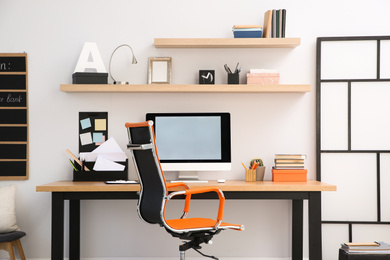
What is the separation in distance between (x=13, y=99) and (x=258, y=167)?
2142mm

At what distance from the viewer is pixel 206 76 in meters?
4.18

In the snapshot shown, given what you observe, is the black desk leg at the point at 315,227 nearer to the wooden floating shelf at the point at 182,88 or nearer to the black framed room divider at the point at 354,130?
the black framed room divider at the point at 354,130

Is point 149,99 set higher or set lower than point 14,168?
higher

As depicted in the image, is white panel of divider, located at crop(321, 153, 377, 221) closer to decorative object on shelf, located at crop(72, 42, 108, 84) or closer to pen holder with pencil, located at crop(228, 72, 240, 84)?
pen holder with pencil, located at crop(228, 72, 240, 84)

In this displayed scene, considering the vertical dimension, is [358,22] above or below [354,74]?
above

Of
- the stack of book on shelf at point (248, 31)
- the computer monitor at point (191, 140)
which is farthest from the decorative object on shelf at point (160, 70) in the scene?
the stack of book on shelf at point (248, 31)

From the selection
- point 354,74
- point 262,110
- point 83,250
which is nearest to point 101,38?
point 262,110

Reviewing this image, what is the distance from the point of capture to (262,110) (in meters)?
4.27

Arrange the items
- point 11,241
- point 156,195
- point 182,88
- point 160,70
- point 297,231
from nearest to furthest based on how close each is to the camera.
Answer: point 156,195 < point 11,241 < point 182,88 < point 297,231 < point 160,70

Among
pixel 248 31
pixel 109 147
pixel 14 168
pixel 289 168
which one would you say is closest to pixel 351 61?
pixel 248 31

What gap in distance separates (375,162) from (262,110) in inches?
40.9

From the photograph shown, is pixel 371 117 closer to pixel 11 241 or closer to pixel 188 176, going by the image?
pixel 188 176

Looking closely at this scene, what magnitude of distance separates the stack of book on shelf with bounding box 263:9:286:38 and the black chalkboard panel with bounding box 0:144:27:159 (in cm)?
226

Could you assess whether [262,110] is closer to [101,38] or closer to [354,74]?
[354,74]
